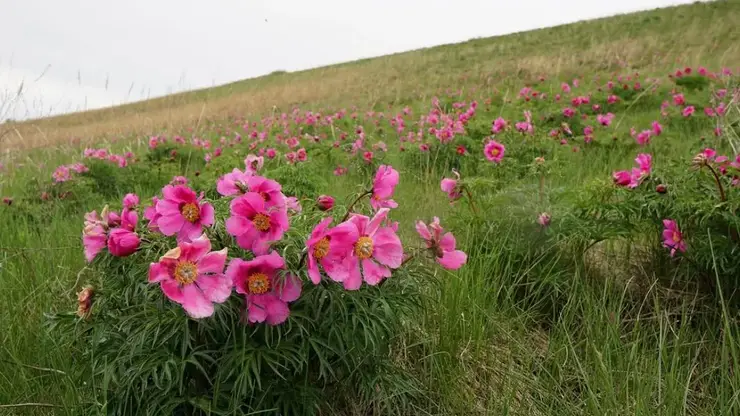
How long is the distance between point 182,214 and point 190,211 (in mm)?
21

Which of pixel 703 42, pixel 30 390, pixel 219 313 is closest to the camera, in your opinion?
pixel 219 313

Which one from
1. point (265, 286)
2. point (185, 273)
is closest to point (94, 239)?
point (185, 273)

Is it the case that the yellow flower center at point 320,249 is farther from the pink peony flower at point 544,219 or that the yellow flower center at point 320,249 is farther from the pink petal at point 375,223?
the pink peony flower at point 544,219

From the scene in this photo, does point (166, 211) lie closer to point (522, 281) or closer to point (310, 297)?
point (310, 297)

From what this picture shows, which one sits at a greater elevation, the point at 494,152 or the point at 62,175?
the point at 494,152

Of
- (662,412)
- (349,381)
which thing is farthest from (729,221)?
(349,381)

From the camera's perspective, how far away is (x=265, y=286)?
108 cm

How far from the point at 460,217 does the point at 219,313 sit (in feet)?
4.74

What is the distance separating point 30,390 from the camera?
1562 mm

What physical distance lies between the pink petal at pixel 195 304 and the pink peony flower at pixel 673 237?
1572mm

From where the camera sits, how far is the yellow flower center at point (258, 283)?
1079 mm

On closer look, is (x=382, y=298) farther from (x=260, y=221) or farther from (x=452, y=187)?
(x=452, y=187)

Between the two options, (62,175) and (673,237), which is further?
(62,175)

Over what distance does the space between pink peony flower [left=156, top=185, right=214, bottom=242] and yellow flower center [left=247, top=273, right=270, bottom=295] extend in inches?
6.5
